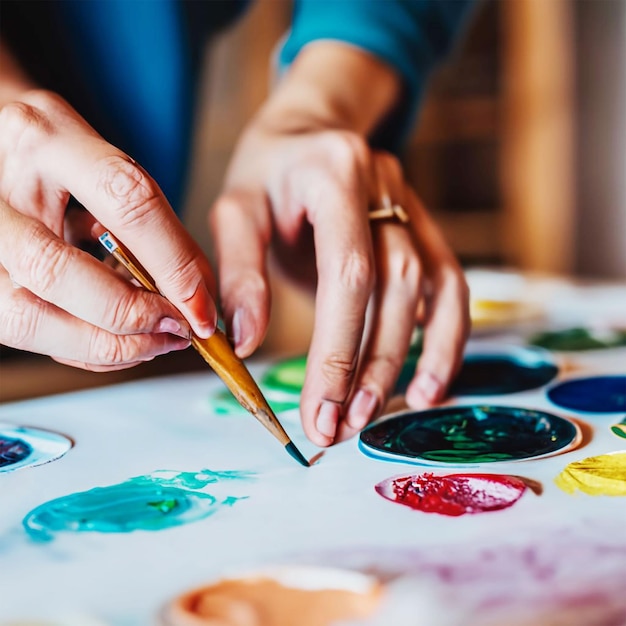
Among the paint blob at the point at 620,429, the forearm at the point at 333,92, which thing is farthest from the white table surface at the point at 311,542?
the forearm at the point at 333,92

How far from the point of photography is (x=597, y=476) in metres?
0.45

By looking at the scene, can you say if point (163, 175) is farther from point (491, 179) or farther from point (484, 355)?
point (491, 179)

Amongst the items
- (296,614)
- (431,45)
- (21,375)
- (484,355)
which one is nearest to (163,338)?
(296,614)

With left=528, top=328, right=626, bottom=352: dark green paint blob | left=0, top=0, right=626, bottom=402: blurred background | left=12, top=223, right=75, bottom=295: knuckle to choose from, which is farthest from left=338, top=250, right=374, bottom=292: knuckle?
left=0, top=0, right=626, bottom=402: blurred background

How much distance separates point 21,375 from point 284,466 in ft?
6.10

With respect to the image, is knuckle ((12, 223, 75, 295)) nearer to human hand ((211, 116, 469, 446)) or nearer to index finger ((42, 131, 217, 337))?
index finger ((42, 131, 217, 337))

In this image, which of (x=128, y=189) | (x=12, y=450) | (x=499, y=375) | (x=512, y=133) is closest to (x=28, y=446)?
(x=12, y=450)

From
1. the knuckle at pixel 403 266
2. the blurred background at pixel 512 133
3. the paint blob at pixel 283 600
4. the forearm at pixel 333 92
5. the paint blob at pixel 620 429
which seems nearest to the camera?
the paint blob at pixel 283 600

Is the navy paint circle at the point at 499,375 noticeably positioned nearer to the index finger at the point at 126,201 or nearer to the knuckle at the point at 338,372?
the knuckle at the point at 338,372

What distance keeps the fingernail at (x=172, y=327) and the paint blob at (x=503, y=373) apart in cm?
26

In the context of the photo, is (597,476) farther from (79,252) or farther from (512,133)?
(512,133)

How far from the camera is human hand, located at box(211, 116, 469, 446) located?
0.56 metres

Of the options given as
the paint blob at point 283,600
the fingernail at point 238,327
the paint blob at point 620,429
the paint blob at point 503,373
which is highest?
the fingernail at point 238,327

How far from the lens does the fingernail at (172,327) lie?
18.9 inches
